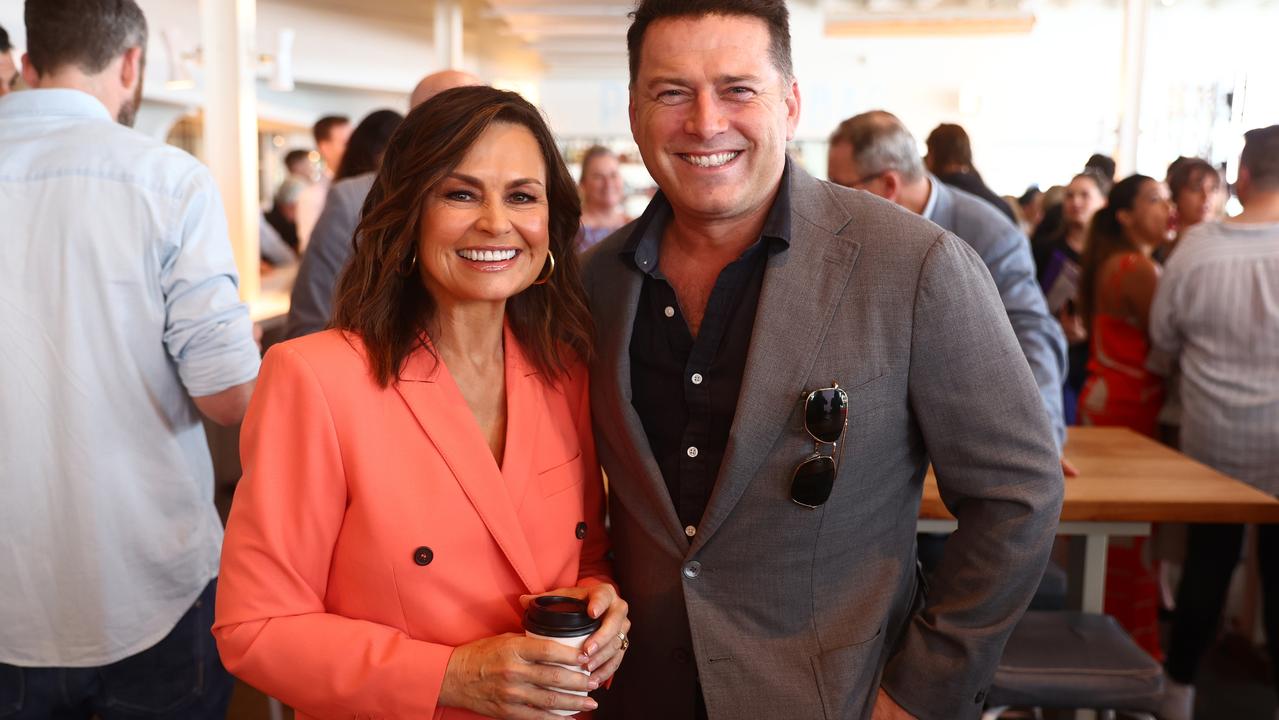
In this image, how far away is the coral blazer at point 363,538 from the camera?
56.9 inches

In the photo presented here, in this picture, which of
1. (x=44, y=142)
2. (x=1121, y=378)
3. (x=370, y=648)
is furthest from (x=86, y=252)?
(x=1121, y=378)

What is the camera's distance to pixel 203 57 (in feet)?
16.5

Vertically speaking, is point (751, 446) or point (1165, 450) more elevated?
point (751, 446)

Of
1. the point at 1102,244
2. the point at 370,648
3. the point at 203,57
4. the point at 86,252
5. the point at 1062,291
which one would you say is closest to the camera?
the point at 370,648

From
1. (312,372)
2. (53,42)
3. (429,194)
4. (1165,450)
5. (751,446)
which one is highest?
(53,42)

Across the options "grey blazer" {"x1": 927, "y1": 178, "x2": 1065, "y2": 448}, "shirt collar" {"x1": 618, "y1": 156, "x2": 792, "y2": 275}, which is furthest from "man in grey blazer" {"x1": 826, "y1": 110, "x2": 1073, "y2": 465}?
"shirt collar" {"x1": 618, "y1": 156, "x2": 792, "y2": 275}

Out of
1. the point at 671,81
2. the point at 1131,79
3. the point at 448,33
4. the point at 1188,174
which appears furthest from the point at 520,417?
the point at 448,33

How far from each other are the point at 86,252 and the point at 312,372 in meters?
0.81

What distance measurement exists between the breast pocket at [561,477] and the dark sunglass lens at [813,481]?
388 millimetres

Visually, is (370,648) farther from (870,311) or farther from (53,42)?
(53,42)

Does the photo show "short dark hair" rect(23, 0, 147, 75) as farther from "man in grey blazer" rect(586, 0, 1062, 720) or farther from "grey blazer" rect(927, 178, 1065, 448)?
"grey blazer" rect(927, 178, 1065, 448)

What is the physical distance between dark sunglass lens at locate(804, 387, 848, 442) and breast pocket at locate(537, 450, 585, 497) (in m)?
0.43

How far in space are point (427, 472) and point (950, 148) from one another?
3397 millimetres

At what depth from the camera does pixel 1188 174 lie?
530 centimetres
